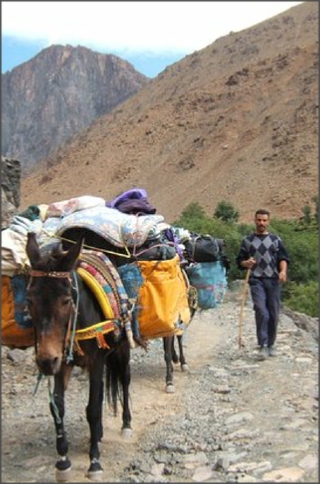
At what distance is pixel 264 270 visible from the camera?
24.2 ft

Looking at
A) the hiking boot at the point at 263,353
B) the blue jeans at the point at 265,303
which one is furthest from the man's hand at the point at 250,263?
the hiking boot at the point at 263,353

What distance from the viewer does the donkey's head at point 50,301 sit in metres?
3.97

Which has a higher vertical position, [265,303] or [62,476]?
[265,303]

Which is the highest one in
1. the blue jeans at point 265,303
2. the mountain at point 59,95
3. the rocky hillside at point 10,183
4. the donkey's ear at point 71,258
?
the mountain at point 59,95

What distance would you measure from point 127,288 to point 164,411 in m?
1.59

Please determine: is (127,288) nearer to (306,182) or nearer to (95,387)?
(95,387)

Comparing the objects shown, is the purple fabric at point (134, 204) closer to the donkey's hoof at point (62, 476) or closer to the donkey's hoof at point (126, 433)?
the donkey's hoof at point (126, 433)

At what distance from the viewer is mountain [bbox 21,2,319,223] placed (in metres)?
50.9

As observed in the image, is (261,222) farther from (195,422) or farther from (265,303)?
(195,422)

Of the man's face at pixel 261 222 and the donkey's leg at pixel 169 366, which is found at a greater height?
the man's face at pixel 261 222

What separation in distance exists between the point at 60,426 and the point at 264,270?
3.58 m

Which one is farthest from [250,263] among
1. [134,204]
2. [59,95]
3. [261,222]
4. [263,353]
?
[59,95]

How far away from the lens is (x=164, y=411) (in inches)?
242

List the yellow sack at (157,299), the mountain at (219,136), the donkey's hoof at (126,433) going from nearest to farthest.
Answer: the yellow sack at (157,299), the donkey's hoof at (126,433), the mountain at (219,136)
